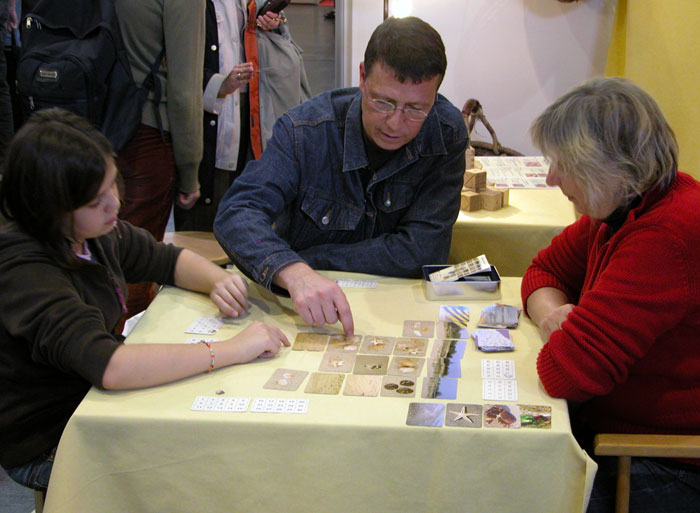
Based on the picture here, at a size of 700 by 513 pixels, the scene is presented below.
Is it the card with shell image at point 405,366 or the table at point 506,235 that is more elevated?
the card with shell image at point 405,366

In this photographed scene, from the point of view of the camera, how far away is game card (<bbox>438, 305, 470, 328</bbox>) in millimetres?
1777

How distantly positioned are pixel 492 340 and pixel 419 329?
181mm

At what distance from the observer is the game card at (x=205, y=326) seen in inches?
67.1

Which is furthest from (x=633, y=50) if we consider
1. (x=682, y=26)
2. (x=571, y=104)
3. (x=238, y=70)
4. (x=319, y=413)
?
(x=319, y=413)

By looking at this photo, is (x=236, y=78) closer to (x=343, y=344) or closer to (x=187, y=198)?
(x=187, y=198)

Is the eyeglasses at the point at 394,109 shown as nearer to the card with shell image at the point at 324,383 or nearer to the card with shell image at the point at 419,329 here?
the card with shell image at the point at 419,329

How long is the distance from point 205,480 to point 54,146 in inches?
30.5

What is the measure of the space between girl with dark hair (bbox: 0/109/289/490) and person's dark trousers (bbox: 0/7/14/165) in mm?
1468

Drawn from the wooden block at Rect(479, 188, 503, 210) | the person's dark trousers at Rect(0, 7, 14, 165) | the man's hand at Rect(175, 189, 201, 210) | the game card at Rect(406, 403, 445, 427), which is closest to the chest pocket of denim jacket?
the wooden block at Rect(479, 188, 503, 210)

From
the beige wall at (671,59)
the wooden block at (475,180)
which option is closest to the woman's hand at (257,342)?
the wooden block at (475,180)

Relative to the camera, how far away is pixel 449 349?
1634 millimetres

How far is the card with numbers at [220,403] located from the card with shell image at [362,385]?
0.21 m

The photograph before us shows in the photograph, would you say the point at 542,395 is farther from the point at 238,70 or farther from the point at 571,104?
the point at 238,70

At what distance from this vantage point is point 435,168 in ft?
7.09
